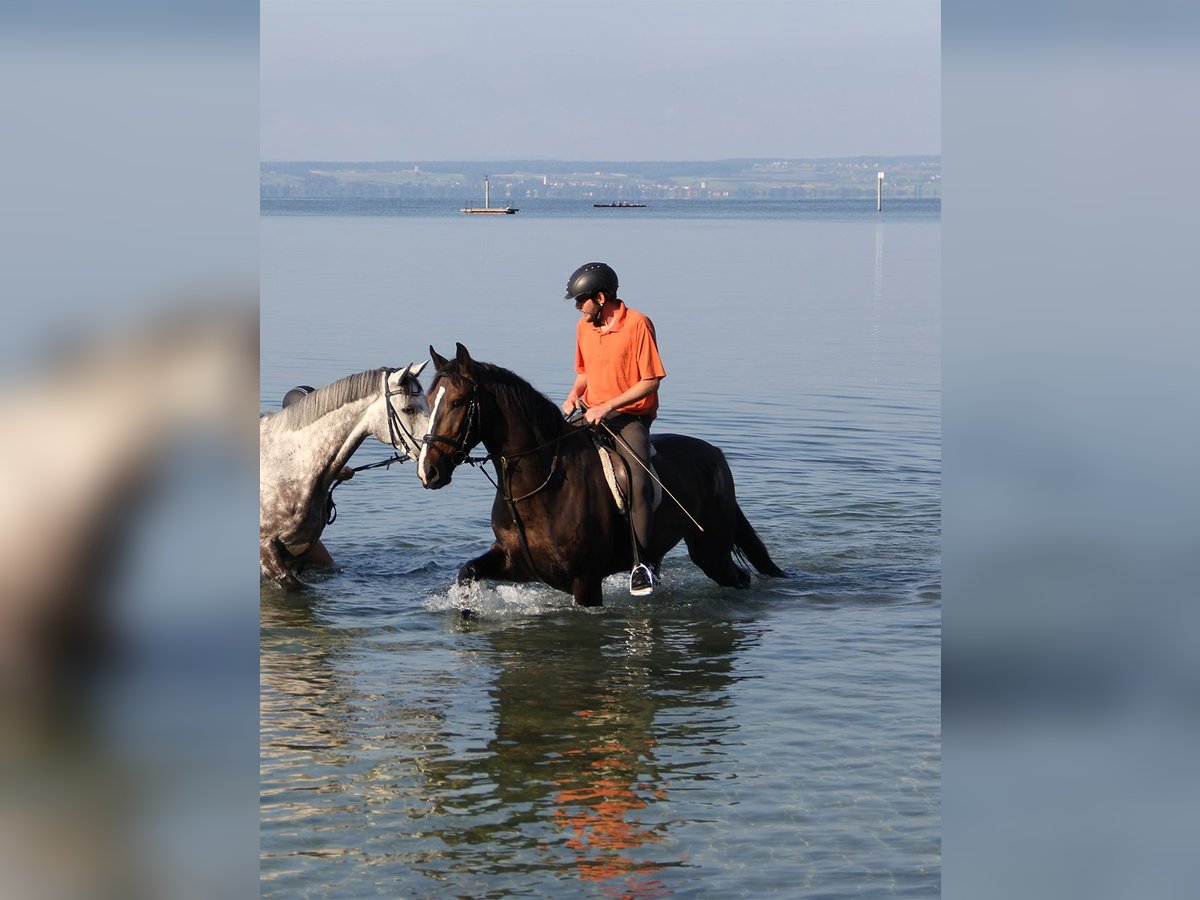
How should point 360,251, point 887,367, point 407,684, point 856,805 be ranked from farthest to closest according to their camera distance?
point 360,251 → point 887,367 → point 407,684 → point 856,805

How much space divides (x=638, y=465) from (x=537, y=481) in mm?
746

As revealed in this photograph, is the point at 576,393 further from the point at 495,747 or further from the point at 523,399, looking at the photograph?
the point at 495,747

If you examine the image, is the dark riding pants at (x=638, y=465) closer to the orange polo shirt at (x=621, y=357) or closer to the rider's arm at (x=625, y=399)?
the orange polo shirt at (x=621, y=357)

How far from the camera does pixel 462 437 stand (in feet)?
31.4

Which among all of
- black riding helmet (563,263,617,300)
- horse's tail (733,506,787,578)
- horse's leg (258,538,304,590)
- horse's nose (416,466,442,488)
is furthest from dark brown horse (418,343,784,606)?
horse's leg (258,538,304,590)

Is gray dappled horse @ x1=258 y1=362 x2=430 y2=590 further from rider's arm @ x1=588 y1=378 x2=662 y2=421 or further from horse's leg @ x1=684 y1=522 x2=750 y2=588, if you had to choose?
horse's leg @ x1=684 y1=522 x2=750 y2=588

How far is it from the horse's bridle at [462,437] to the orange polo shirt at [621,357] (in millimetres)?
943
